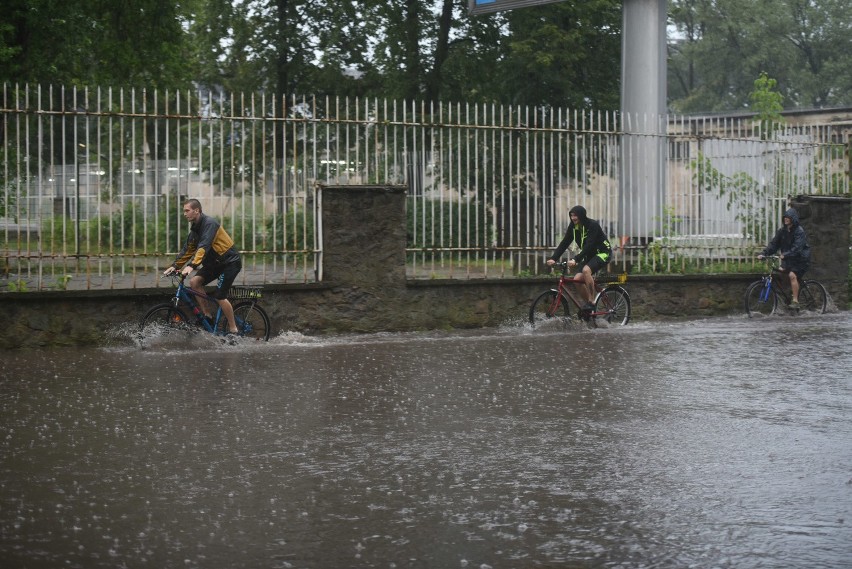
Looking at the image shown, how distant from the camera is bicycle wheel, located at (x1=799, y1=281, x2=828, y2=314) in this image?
19844mm

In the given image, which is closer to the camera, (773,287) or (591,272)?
(591,272)

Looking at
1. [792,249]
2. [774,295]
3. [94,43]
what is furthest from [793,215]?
[94,43]

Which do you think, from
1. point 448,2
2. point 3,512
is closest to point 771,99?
point 448,2

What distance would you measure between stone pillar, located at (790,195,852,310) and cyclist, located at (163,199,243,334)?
1059 cm

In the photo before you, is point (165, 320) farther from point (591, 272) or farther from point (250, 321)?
point (591, 272)

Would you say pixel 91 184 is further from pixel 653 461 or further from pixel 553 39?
pixel 553 39

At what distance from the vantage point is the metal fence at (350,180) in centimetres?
1392

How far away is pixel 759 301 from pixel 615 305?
132 inches

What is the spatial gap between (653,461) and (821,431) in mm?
1727

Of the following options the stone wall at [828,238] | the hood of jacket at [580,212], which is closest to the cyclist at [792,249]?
the stone wall at [828,238]

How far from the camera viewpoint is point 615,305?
56.7 feet

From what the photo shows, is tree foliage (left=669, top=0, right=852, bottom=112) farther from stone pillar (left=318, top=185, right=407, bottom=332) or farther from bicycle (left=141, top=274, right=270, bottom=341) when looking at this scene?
bicycle (left=141, top=274, right=270, bottom=341)

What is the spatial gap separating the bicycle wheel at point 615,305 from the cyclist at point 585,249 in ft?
0.92

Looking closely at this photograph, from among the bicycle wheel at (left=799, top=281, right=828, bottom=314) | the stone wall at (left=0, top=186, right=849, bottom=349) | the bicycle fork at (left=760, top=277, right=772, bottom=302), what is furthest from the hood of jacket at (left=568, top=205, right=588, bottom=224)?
the bicycle wheel at (left=799, top=281, right=828, bottom=314)
